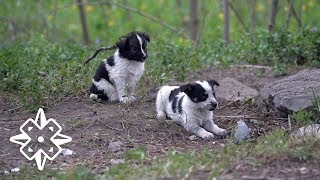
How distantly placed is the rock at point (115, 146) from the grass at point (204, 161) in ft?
2.00

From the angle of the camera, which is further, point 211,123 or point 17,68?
point 17,68

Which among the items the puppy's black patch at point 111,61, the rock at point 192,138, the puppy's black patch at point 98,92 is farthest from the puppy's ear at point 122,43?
the rock at point 192,138

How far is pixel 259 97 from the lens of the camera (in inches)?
353

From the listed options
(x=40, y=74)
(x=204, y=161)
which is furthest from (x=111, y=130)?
(x=40, y=74)

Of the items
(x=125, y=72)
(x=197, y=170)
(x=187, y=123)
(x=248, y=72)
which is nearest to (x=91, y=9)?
(x=248, y=72)

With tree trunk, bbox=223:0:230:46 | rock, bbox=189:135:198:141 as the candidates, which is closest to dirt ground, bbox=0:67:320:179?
A: rock, bbox=189:135:198:141

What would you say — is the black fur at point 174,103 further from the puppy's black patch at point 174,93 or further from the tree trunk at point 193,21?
the tree trunk at point 193,21

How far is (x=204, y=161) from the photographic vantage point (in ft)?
20.6

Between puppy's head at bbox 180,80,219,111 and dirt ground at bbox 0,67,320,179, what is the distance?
393 millimetres

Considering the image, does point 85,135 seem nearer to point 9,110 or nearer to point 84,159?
point 84,159

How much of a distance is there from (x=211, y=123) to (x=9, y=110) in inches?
102

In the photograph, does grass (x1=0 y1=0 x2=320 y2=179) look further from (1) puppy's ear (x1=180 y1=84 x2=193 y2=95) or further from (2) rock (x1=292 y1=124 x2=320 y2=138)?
(1) puppy's ear (x1=180 y1=84 x2=193 y2=95)

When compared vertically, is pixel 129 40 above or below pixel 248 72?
above

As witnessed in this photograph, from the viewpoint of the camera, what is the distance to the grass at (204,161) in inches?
231
